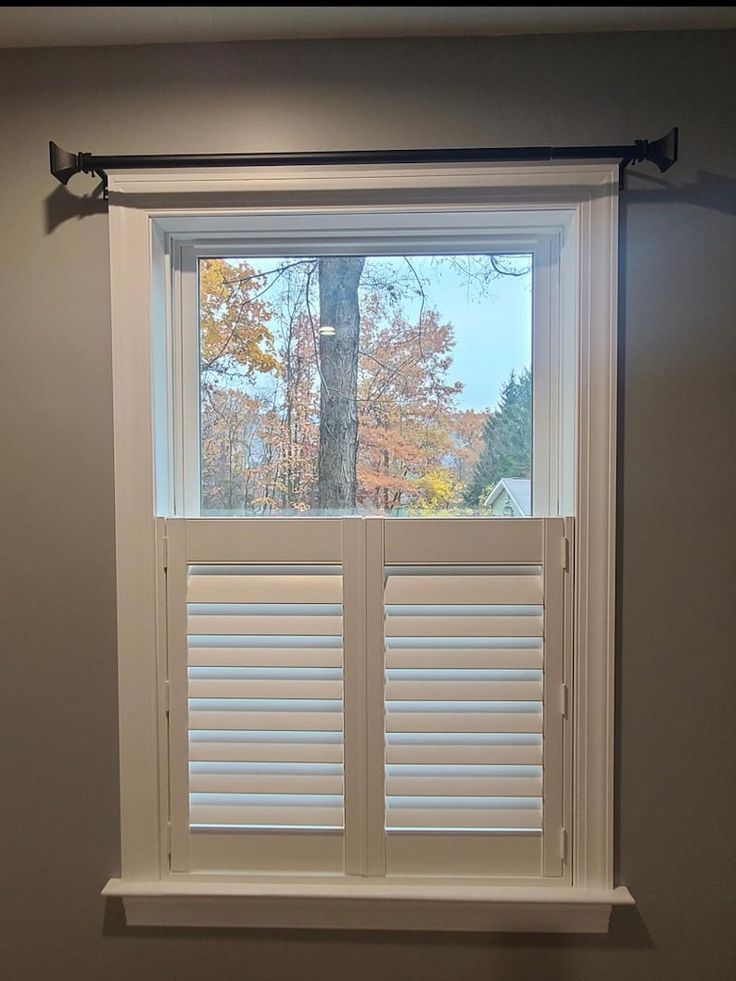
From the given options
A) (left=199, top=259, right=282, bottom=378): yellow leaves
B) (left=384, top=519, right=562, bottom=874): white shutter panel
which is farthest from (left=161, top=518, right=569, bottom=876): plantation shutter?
(left=199, top=259, right=282, bottom=378): yellow leaves

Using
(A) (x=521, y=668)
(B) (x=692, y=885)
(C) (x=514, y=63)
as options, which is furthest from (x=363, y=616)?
(C) (x=514, y=63)

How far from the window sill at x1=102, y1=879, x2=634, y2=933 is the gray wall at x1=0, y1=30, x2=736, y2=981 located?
0.04m

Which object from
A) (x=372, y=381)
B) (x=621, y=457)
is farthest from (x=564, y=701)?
(x=372, y=381)

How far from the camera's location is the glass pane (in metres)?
1.40

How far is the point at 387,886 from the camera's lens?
1.30 m

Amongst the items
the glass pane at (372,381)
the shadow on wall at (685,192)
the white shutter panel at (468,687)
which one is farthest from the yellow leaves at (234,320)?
the shadow on wall at (685,192)

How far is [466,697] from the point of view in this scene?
129 centimetres

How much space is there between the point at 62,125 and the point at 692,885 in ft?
6.45

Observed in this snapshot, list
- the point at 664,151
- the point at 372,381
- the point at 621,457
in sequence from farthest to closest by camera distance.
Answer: the point at 372,381 < the point at 621,457 < the point at 664,151

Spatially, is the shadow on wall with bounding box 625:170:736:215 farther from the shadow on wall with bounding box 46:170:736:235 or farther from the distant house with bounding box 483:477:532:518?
the distant house with bounding box 483:477:532:518

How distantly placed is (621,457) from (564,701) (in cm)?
50

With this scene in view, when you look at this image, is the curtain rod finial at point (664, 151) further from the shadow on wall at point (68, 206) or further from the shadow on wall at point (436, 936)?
the shadow on wall at point (436, 936)

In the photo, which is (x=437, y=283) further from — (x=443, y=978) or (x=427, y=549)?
(x=443, y=978)

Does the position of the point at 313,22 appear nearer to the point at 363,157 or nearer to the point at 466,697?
the point at 363,157
